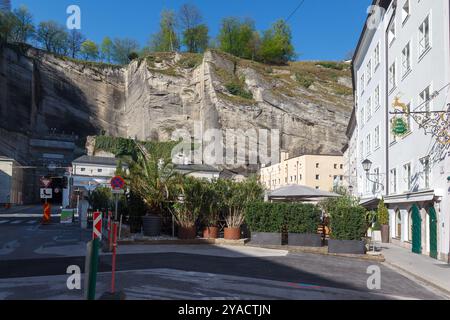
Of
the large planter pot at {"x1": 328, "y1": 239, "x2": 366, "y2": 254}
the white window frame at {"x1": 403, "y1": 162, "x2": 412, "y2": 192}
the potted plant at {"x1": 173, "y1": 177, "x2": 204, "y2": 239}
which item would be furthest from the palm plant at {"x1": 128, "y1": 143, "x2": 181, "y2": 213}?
the white window frame at {"x1": 403, "y1": 162, "x2": 412, "y2": 192}

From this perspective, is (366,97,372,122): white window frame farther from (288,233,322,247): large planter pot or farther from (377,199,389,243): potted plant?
(288,233,322,247): large planter pot

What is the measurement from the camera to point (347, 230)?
15844mm

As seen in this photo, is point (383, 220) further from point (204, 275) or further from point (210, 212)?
point (204, 275)

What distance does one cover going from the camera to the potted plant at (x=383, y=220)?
22.8m

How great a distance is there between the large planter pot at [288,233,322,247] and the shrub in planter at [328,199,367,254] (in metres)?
0.96

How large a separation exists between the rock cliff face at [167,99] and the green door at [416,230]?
180 ft

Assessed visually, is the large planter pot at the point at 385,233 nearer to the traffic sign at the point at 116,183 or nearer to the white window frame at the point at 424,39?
the white window frame at the point at 424,39

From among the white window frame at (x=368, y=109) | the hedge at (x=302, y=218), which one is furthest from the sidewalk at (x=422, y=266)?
the white window frame at (x=368, y=109)

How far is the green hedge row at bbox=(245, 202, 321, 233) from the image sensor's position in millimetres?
16812

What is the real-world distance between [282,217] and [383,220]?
848cm

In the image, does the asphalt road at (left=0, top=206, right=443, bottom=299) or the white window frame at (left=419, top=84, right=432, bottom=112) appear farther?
the white window frame at (left=419, top=84, right=432, bottom=112)
